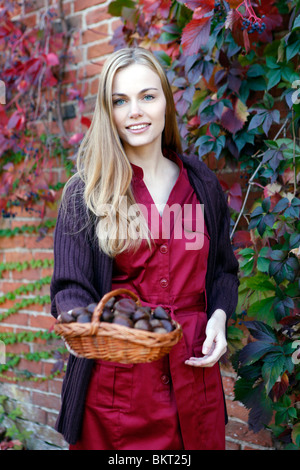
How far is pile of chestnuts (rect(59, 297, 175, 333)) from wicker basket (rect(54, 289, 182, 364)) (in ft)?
0.08

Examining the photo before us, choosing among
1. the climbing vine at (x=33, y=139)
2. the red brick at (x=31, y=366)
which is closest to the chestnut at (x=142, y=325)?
the climbing vine at (x=33, y=139)

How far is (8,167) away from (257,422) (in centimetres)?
205

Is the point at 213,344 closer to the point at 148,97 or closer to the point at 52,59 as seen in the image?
the point at 148,97

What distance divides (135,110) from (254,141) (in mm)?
700

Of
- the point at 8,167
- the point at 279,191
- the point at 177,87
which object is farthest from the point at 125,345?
the point at 8,167

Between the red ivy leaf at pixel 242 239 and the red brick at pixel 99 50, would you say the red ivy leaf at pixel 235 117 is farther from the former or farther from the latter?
the red brick at pixel 99 50

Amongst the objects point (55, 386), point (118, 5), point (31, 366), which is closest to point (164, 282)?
point (118, 5)

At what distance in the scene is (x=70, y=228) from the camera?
5.07 ft

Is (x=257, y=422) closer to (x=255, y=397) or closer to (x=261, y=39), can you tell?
(x=255, y=397)

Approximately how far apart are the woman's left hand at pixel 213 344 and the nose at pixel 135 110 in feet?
2.24

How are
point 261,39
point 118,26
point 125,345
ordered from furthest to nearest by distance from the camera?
point 118,26 → point 261,39 → point 125,345

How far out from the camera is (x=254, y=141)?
208cm
